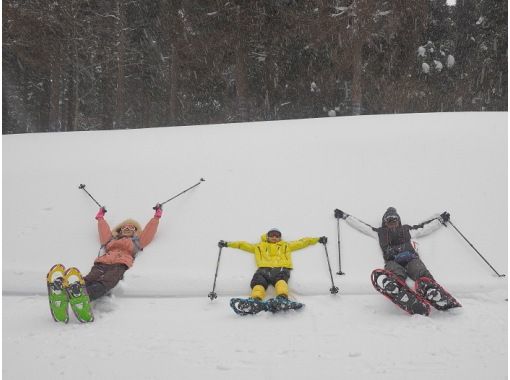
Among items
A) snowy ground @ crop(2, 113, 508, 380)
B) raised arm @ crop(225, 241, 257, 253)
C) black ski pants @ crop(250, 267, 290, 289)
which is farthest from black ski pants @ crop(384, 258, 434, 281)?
raised arm @ crop(225, 241, 257, 253)

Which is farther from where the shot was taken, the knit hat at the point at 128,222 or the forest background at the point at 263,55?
the forest background at the point at 263,55

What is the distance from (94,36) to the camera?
15672 mm

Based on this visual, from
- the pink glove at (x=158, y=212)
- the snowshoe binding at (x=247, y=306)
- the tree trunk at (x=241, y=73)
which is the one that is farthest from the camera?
the tree trunk at (x=241, y=73)

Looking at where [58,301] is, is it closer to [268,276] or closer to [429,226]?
[268,276]

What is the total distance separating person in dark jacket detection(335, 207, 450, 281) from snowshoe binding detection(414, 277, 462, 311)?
0.58 meters

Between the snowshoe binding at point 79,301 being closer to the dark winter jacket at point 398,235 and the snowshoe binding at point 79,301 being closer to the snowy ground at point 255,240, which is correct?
the snowy ground at point 255,240

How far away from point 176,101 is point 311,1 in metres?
7.10

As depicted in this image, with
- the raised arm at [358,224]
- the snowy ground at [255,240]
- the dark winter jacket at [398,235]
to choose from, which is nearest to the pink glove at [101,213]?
the snowy ground at [255,240]

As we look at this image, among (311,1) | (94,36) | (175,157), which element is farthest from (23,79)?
(175,157)

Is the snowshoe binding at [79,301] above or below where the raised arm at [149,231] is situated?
below

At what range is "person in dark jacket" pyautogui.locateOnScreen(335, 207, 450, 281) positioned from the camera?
477 cm

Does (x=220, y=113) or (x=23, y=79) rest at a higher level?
(x=23, y=79)

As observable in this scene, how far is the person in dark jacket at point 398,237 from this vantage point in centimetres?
477

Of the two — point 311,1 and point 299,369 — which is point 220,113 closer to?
point 311,1
